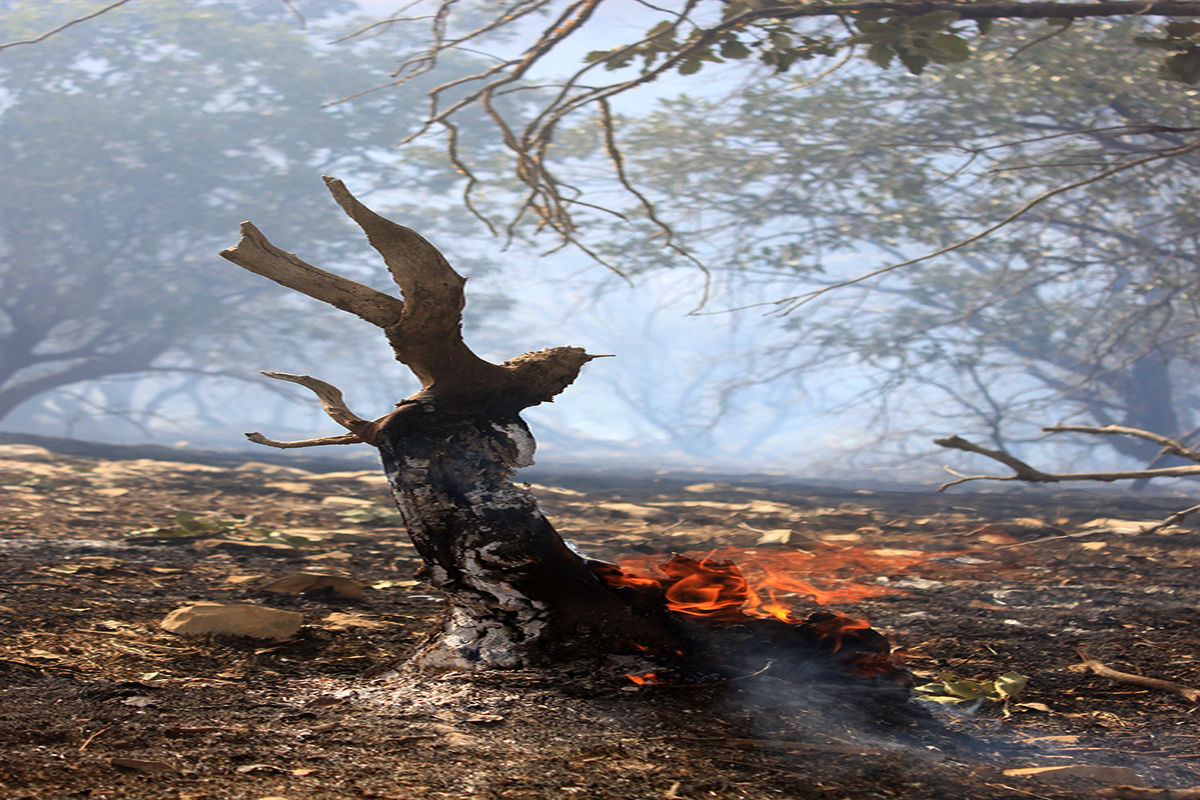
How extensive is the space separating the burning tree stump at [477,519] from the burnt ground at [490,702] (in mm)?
110

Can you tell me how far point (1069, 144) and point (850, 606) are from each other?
362 inches

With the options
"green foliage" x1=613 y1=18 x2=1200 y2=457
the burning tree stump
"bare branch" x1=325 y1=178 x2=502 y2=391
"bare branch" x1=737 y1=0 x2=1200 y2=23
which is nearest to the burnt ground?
the burning tree stump

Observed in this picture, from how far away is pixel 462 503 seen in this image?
1705mm

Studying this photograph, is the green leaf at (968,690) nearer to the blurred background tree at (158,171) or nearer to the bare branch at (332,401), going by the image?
the bare branch at (332,401)

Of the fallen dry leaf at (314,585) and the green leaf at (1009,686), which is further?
the fallen dry leaf at (314,585)

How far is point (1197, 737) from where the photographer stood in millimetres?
1488

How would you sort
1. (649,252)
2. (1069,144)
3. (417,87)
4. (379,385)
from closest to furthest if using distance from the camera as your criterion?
(1069,144), (649,252), (417,87), (379,385)

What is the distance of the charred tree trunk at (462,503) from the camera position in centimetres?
166

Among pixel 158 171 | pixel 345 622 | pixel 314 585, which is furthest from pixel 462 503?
pixel 158 171

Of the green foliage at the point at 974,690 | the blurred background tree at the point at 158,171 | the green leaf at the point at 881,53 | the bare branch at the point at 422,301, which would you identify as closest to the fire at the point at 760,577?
the green foliage at the point at 974,690

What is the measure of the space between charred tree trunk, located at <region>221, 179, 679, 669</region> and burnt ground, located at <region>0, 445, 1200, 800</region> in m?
0.10

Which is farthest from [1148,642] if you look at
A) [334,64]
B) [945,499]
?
[334,64]

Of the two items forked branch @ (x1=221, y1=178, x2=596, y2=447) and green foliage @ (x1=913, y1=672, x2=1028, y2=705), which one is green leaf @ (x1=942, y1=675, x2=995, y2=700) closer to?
green foliage @ (x1=913, y1=672, x2=1028, y2=705)

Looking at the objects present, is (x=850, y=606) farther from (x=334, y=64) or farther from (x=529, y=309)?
(x=529, y=309)
